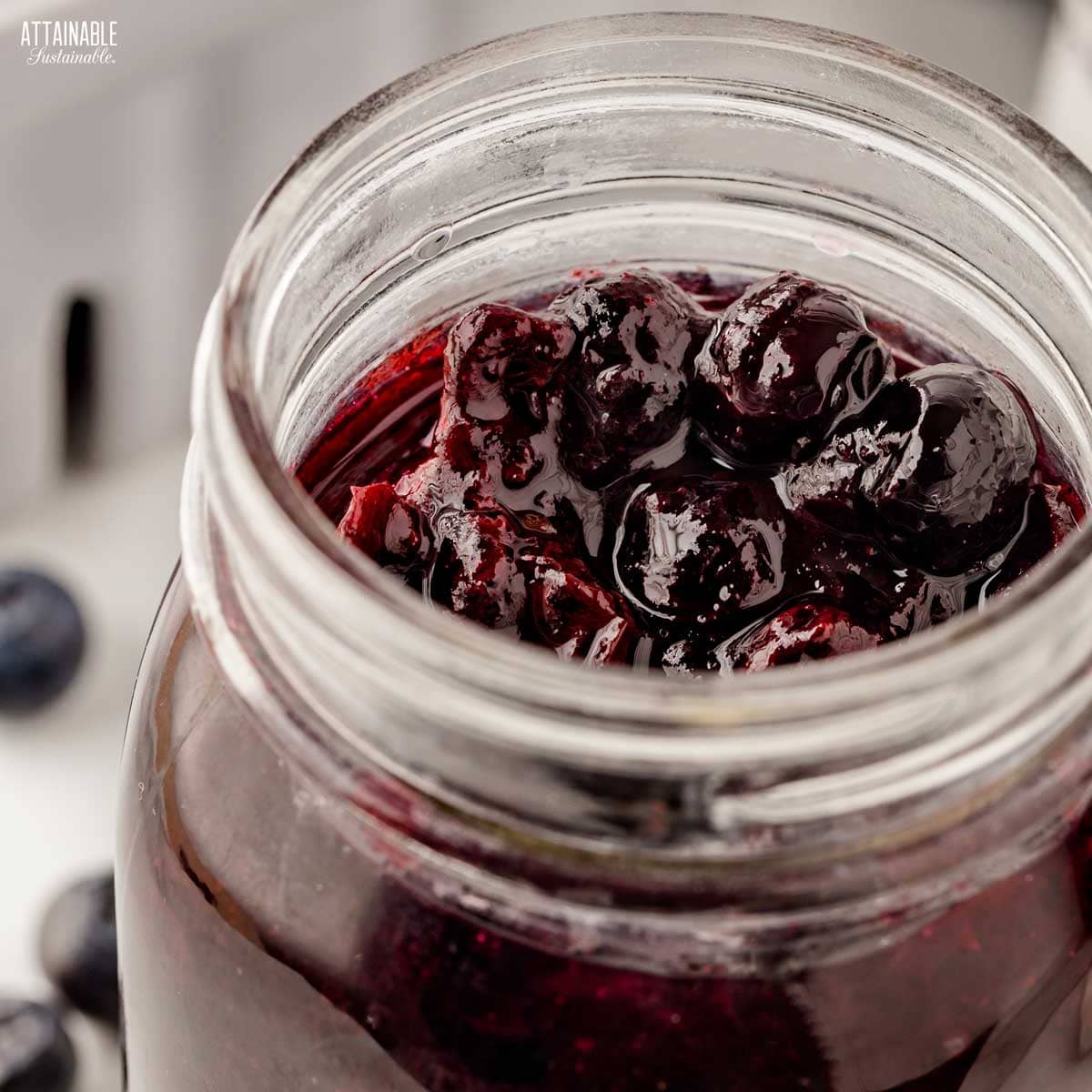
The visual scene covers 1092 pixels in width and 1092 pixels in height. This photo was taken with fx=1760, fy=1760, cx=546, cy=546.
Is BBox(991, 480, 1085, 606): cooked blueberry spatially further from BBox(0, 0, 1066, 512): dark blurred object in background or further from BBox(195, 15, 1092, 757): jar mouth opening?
BBox(0, 0, 1066, 512): dark blurred object in background

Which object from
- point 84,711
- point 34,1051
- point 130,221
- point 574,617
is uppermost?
point 574,617

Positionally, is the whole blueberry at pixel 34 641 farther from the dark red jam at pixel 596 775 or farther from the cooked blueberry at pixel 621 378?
the cooked blueberry at pixel 621 378

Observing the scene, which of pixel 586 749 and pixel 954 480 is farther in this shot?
pixel 954 480

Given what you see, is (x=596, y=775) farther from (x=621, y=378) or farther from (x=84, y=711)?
(x=84, y=711)

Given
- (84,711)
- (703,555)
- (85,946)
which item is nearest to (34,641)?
(84,711)

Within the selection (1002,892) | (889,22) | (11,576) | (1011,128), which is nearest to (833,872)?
(1002,892)

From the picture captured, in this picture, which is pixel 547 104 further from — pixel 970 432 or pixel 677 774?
pixel 677 774

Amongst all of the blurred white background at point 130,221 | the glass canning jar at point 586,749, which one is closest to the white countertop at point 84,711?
the blurred white background at point 130,221
